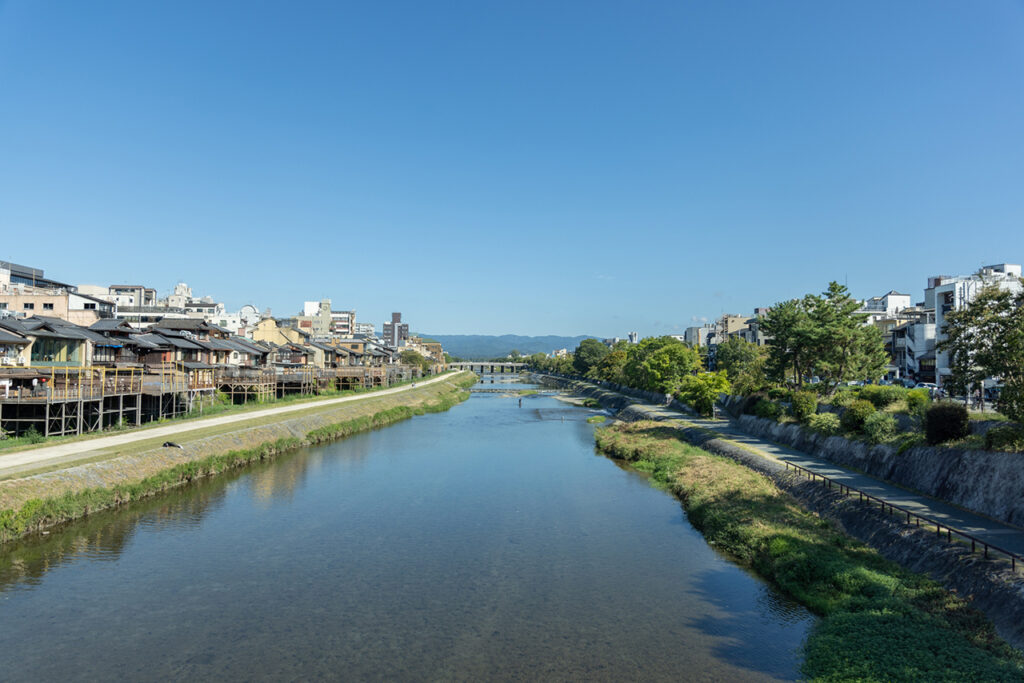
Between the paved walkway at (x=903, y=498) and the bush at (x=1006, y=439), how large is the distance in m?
2.60

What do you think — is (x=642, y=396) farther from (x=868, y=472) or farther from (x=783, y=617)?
(x=783, y=617)

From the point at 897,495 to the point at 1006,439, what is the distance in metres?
4.15

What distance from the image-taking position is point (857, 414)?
1196 inches

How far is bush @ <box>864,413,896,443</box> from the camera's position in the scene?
27766mm

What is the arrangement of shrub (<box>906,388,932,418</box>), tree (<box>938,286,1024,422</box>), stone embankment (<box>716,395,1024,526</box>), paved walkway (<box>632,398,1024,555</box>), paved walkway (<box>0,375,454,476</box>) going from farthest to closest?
shrub (<box>906,388,932,418</box>) < paved walkway (<box>0,375,454,476</box>) < tree (<box>938,286,1024,422</box>) < stone embankment (<box>716,395,1024,526</box>) < paved walkway (<box>632,398,1024,555</box>)

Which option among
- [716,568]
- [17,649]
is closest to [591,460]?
[716,568]

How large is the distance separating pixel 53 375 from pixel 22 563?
59.3 ft

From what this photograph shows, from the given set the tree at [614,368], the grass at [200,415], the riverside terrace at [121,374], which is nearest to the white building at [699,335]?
the tree at [614,368]

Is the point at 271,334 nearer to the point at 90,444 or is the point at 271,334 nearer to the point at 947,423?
the point at 90,444

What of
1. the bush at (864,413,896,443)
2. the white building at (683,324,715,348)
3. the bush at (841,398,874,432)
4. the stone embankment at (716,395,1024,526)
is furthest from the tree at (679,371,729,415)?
the white building at (683,324,715,348)

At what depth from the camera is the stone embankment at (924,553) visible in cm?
1368

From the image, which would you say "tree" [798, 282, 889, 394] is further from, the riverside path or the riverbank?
the riverbank

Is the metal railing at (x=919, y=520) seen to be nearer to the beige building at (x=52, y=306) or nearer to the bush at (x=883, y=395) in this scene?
the bush at (x=883, y=395)

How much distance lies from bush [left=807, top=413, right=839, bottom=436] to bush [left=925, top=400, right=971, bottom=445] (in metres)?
8.23
